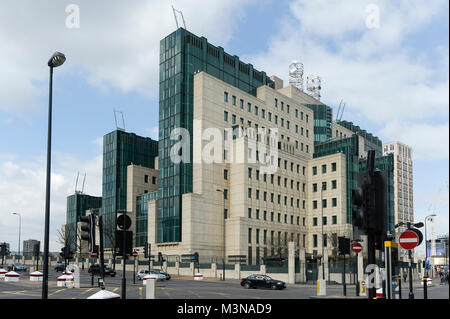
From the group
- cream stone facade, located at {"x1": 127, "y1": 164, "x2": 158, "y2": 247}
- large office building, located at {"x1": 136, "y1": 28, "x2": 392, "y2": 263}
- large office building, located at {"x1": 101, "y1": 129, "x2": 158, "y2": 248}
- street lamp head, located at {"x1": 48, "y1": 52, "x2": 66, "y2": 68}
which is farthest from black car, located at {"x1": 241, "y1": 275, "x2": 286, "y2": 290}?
large office building, located at {"x1": 101, "y1": 129, "x2": 158, "y2": 248}

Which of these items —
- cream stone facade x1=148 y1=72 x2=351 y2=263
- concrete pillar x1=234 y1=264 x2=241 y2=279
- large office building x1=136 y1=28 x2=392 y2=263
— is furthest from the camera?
large office building x1=136 y1=28 x2=392 y2=263

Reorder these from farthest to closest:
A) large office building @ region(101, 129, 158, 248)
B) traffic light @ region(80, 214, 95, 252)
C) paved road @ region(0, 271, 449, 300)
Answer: large office building @ region(101, 129, 158, 248), paved road @ region(0, 271, 449, 300), traffic light @ region(80, 214, 95, 252)

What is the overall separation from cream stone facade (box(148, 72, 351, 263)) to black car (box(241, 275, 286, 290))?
32.7m

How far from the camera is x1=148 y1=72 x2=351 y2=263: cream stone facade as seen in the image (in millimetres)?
88875

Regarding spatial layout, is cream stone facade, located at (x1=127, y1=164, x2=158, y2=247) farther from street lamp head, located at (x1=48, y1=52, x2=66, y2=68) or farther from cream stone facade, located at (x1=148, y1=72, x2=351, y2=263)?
street lamp head, located at (x1=48, y1=52, x2=66, y2=68)

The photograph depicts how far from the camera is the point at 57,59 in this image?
19.6 m

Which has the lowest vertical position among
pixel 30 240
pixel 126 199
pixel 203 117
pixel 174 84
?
pixel 30 240

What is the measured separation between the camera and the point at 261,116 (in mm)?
103188

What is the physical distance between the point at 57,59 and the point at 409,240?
13.8m

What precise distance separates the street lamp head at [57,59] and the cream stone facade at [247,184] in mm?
62874

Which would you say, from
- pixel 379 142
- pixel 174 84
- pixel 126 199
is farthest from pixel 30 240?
pixel 379 142

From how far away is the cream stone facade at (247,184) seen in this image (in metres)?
88.9
